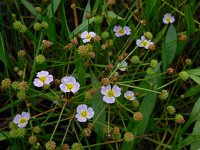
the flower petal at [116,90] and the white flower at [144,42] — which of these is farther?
the white flower at [144,42]

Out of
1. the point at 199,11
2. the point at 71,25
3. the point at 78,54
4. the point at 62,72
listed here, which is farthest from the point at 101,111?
the point at 199,11

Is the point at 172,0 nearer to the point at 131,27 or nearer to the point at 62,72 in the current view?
the point at 131,27

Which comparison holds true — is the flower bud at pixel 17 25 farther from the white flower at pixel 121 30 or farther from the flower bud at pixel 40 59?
the white flower at pixel 121 30

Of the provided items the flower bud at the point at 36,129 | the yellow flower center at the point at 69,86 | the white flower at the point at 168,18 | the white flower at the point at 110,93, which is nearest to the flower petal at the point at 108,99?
the white flower at the point at 110,93

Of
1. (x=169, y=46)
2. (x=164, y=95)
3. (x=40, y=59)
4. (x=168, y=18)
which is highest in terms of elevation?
(x=168, y=18)

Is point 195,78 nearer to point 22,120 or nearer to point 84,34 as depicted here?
point 84,34

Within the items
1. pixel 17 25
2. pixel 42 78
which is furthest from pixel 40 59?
pixel 17 25

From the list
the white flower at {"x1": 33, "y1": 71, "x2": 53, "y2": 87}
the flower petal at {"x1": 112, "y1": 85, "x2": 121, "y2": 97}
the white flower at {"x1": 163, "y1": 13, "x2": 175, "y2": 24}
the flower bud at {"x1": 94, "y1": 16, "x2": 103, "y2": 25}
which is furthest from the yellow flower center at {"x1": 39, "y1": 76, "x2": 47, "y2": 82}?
the white flower at {"x1": 163, "y1": 13, "x2": 175, "y2": 24}
